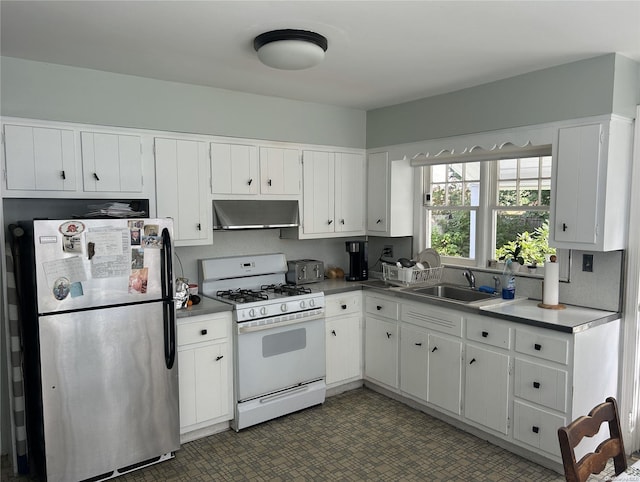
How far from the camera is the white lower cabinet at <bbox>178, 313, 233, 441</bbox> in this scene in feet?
10.5

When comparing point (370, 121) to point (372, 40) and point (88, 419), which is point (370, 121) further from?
point (88, 419)

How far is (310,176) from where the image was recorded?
13.7ft

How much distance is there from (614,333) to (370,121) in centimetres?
269

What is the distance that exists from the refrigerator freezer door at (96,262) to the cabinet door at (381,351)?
1.91 metres

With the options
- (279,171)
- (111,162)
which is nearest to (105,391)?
(111,162)

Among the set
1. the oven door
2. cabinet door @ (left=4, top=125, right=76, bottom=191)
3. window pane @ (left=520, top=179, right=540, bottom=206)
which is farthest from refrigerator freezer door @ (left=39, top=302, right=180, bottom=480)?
window pane @ (left=520, top=179, right=540, bottom=206)

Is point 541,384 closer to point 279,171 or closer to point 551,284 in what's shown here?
point 551,284

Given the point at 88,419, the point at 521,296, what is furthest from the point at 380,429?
the point at 88,419

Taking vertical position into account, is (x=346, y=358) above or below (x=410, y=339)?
below

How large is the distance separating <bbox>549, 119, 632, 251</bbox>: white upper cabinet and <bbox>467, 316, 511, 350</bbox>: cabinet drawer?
66cm

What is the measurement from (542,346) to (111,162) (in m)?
3.03

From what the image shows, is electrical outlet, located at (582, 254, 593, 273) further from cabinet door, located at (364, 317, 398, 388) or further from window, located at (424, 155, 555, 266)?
cabinet door, located at (364, 317, 398, 388)

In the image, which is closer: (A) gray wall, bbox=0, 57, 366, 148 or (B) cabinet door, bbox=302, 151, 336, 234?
(A) gray wall, bbox=0, 57, 366, 148

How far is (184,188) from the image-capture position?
11.4 feet
